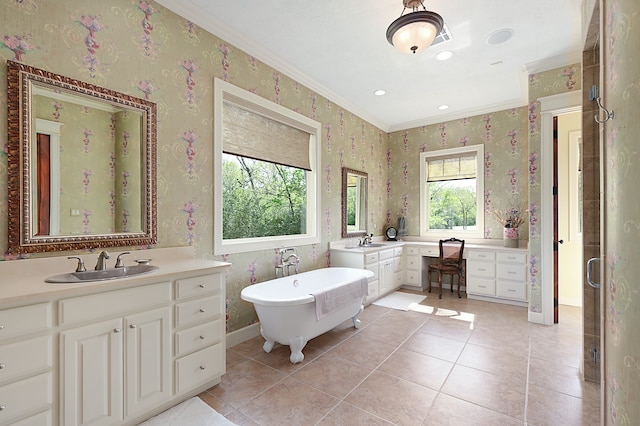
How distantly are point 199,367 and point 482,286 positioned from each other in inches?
155

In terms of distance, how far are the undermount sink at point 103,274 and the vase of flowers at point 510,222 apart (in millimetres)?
4413

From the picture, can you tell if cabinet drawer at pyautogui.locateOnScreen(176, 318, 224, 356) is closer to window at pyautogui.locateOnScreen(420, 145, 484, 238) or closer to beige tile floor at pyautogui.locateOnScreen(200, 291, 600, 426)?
beige tile floor at pyautogui.locateOnScreen(200, 291, 600, 426)

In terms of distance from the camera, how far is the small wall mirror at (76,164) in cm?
173

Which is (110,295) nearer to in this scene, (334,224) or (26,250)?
(26,250)

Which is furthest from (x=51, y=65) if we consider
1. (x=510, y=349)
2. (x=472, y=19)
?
(x=510, y=349)

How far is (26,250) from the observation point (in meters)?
1.75

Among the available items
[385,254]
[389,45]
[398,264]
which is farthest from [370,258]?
[389,45]

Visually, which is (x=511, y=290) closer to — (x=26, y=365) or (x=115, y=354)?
(x=115, y=354)

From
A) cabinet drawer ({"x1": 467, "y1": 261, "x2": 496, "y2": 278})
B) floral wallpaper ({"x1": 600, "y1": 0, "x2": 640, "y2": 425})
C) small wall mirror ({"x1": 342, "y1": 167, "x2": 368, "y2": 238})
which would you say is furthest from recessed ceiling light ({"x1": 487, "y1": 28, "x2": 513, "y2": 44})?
cabinet drawer ({"x1": 467, "y1": 261, "x2": 496, "y2": 278})

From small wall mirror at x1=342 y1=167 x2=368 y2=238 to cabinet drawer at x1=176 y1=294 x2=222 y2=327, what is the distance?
102 inches

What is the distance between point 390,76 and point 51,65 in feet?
10.6

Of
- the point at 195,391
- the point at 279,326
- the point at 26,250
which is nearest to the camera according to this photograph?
the point at 26,250

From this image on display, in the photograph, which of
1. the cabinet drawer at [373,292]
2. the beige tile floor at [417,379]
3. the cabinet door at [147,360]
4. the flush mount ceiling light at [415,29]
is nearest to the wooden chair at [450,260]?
the cabinet drawer at [373,292]

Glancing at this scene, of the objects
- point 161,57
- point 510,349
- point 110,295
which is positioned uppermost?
point 161,57
